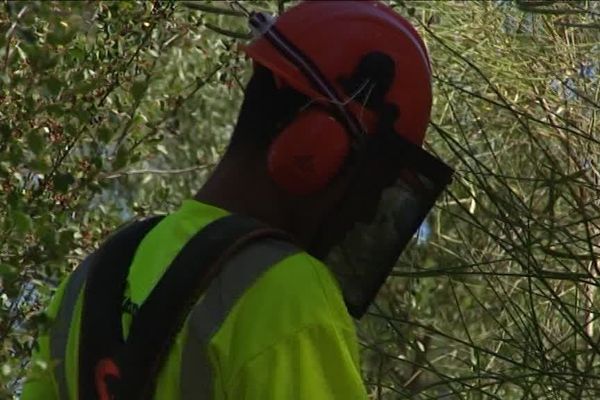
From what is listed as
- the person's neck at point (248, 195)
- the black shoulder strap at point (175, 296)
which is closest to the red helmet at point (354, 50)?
the person's neck at point (248, 195)

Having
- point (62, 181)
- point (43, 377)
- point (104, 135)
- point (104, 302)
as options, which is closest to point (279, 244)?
point (104, 302)

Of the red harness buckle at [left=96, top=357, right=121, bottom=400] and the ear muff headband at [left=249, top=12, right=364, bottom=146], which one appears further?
the ear muff headband at [left=249, top=12, right=364, bottom=146]

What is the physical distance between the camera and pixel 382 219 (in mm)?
2373

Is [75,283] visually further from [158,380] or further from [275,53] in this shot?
[275,53]

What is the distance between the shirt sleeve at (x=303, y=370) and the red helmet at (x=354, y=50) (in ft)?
1.45

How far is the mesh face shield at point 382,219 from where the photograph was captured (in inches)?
89.7

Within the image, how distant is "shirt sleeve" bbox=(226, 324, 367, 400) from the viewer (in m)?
1.90

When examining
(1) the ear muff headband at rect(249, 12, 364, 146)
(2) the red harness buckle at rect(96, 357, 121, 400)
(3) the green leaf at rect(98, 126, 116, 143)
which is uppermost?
(1) the ear muff headband at rect(249, 12, 364, 146)

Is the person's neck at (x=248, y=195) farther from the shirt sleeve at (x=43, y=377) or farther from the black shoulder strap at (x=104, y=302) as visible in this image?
the shirt sleeve at (x=43, y=377)

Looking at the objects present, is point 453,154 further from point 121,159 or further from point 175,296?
point 175,296

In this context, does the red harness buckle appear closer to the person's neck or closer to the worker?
the worker

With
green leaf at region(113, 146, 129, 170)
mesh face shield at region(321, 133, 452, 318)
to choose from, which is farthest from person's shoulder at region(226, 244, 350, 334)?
green leaf at region(113, 146, 129, 170)

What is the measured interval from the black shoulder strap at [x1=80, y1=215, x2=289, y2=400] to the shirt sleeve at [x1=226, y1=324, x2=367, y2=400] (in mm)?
139

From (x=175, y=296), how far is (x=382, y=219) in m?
0.50
